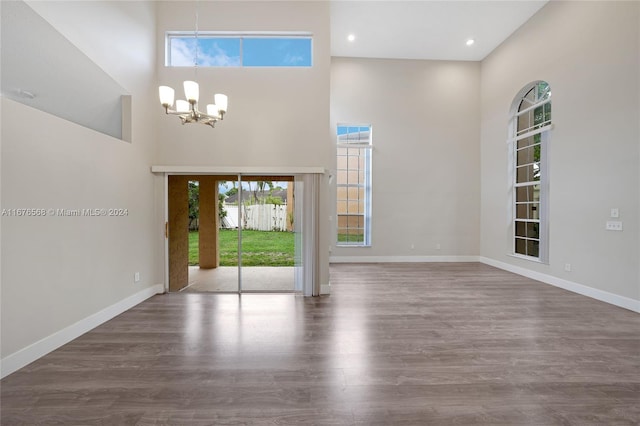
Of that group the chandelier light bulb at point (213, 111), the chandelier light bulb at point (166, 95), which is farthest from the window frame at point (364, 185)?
A: the chandelier light bulb at point (166, 95)

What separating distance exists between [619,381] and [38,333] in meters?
5.18

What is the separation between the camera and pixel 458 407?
1980mm

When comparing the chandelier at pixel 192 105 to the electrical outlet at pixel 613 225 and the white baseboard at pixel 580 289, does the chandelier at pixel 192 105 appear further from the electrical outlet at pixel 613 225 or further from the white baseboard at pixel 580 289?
the white baseboard at pixel 580 289

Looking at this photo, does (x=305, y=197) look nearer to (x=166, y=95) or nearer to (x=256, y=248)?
(x=256, y=248)

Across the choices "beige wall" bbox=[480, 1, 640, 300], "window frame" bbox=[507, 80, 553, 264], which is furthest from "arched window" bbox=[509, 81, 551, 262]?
"beige wall" bbox=[480, 1, 640, 300]

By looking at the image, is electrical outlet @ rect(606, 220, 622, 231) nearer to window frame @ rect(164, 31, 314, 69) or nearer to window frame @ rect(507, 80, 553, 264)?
window frame @ rect(507, 80, 553, 264)

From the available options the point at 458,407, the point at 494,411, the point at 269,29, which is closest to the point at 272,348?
the point at 458,407

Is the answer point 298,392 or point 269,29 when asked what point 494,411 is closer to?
point 298,392

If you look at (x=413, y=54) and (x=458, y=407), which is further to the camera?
(x=413, y=54)

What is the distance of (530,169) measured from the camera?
19.7 feet

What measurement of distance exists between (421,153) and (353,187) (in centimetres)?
206

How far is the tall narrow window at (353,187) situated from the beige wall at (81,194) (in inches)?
176

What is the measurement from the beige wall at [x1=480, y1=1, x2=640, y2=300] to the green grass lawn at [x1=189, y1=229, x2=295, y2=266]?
16.3 ft

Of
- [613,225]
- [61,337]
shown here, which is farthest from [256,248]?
[613,225]
